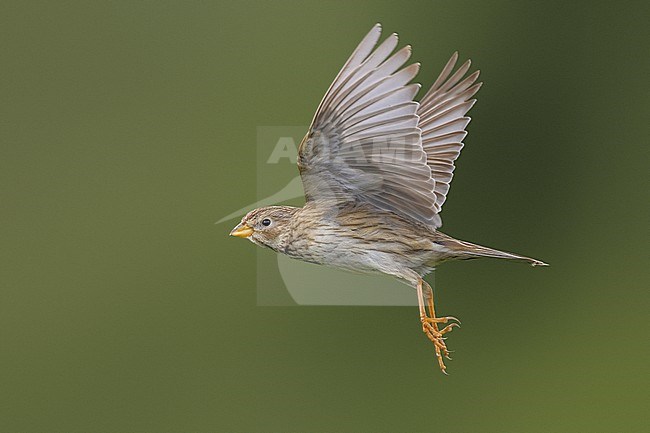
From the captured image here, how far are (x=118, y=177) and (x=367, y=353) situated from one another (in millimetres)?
1340

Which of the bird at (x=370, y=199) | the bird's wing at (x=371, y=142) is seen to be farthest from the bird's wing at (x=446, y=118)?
the bird's wing at (x=371, y=142)

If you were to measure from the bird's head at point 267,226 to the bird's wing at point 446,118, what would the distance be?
362mm

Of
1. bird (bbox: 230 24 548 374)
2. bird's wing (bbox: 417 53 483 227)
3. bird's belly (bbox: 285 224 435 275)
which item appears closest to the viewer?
bird (bbox: 230 24 548 374)

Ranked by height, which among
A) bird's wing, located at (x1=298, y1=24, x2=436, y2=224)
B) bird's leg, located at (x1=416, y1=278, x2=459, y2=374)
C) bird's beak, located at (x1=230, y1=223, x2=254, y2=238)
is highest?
bird's wing, located at (x1=298, y1=24, x2=436, y2=224)

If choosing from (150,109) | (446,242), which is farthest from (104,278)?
(446,242)

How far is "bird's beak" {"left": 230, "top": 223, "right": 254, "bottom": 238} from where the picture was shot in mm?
2562

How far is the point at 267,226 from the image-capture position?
2607mm

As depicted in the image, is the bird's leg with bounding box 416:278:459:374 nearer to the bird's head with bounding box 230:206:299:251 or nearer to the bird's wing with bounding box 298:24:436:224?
the bird's wing with bounding box 298:24:436:224

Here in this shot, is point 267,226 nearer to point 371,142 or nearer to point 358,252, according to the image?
point 358,252

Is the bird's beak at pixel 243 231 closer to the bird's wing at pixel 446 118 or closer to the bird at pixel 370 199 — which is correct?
the bird at pixel 370 199

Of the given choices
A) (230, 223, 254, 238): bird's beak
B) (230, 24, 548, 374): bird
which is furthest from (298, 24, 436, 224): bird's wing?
(230, 223, 254, 238): bird's beak

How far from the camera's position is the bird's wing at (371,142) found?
7.10ft

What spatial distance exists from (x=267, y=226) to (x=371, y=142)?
37cm

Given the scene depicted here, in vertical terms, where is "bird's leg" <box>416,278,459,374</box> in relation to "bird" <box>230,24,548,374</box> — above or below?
below
